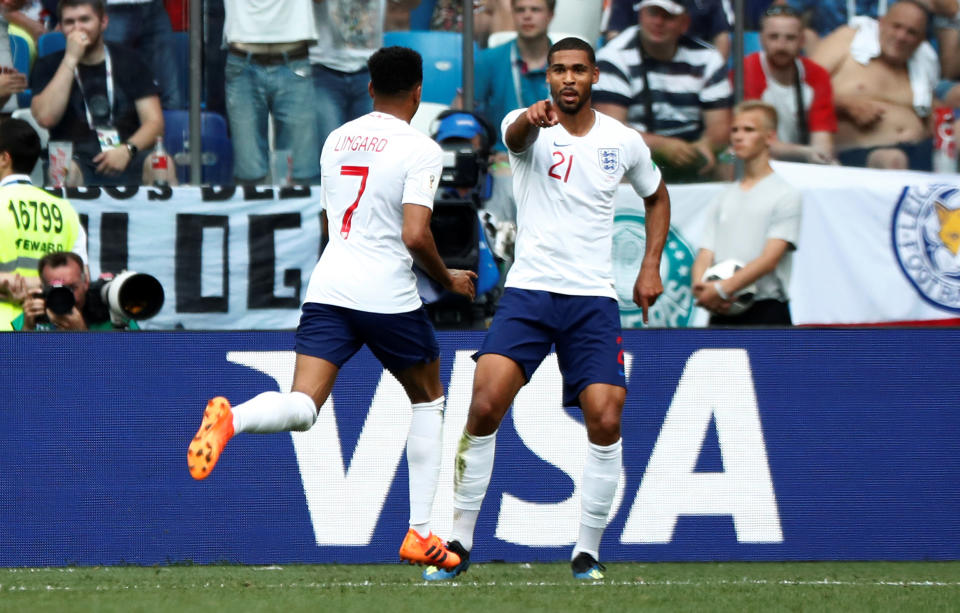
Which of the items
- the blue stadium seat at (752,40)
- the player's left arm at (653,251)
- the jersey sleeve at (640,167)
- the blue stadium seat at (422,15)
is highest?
the blue stadium seat at (422,15)

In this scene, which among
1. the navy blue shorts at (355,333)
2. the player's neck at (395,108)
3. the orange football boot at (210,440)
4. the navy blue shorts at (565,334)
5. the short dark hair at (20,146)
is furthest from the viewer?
the short dark hair at (20,146)

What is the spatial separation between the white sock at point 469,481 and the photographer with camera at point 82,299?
7.39 ft

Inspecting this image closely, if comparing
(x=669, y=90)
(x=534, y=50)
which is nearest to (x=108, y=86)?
(x=534, y=50)

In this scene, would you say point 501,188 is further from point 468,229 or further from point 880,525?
point 880,525

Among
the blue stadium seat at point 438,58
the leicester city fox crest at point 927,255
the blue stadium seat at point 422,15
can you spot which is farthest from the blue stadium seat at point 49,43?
the leicester city fox crest at point 927,255

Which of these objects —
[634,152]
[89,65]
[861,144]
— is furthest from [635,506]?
[89,65]

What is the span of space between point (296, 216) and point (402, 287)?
413 cm

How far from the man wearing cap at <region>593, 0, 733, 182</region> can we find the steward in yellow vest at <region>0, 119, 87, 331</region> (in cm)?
353

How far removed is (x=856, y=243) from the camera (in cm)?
977

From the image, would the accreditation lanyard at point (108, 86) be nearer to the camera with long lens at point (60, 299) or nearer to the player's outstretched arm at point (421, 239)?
the camera with long lens at point (60, 299)

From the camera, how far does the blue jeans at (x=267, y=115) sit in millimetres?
9586

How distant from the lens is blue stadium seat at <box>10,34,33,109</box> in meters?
9.41

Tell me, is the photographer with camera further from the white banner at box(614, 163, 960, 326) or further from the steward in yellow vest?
the white banner at box(614, 163, 960, 326)

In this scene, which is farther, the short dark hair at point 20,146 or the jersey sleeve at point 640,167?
the short dark hair at point 20,146
